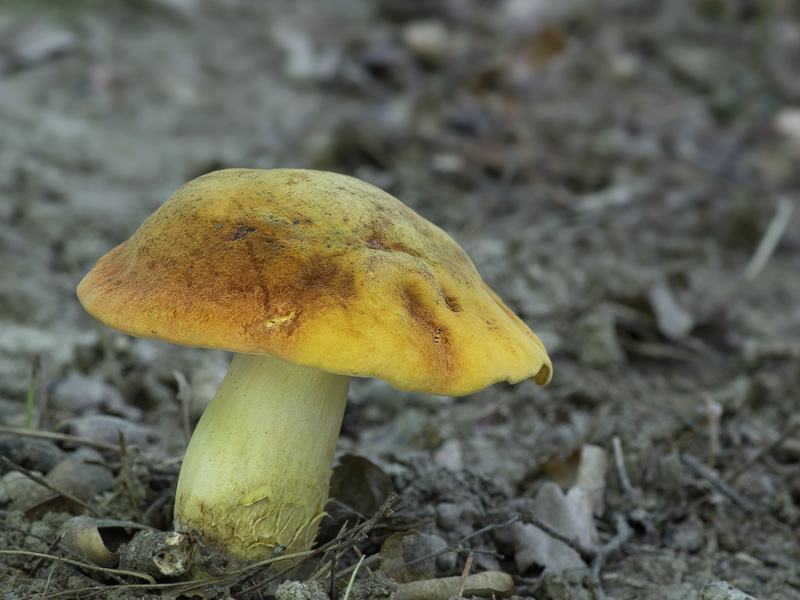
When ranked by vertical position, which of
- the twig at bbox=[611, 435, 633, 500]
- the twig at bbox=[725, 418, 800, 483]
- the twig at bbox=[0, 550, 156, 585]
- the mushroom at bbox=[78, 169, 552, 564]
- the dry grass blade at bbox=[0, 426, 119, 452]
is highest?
the mushroom at bbox=[78, 169, 552, 564]

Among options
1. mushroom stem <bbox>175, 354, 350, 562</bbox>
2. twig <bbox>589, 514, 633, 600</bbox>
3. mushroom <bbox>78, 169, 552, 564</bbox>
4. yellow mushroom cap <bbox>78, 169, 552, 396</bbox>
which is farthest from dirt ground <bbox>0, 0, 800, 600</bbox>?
yellow mushroom cap <bbox>78, 169, 552, 396</bbox>

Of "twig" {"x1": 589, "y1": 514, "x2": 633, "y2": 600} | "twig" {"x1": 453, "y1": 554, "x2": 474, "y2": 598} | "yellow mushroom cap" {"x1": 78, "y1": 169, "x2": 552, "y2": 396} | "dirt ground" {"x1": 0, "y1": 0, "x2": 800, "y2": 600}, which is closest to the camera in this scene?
"yellow mushroom cap" {"x1": 78, "y1": 169, "x2": 552, "y2": 396}

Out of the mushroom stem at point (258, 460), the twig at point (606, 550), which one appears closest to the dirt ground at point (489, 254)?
the twig at point (606, 550)

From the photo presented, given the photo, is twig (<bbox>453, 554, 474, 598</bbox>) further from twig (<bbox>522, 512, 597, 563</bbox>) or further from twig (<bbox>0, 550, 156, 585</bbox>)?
twig (<bbox>0, 550, 156, 585</bbox>)

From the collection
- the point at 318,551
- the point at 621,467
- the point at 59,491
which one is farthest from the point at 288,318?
the point at 621,467

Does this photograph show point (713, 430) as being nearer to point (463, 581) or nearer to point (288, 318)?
point (463, 581)

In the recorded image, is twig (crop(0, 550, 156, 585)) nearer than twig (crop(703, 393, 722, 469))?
Yes

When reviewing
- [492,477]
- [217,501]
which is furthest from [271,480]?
[492,477]

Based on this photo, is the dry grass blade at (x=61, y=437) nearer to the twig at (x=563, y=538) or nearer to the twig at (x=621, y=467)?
the twig at (x=563, y=538)
